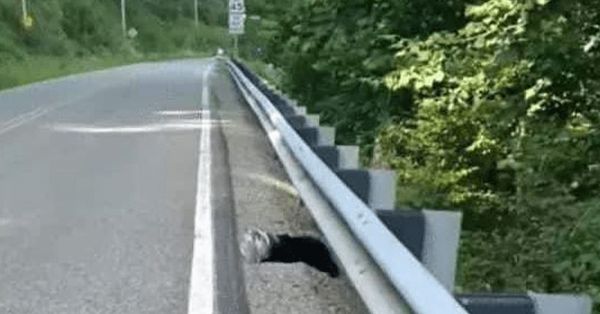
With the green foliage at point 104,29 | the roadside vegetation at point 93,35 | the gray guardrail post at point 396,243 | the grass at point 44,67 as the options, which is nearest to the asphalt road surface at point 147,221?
the gray guardrail post at point 396,243

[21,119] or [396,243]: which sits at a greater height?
[396,243]

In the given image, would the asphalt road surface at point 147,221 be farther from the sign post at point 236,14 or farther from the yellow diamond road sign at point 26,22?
the yellow diamond road sign at point 26,22

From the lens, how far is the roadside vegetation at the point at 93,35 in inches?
2219

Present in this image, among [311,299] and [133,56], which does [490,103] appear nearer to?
[311,299]

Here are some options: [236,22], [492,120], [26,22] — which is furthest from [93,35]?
[492,120]

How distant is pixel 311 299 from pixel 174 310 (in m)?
0.73

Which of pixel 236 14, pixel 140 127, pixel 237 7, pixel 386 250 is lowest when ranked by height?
pixel 236 14

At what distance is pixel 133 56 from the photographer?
87.0m

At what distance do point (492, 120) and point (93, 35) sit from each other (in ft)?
240

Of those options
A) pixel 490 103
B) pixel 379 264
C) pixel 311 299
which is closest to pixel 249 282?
pixel 311 299

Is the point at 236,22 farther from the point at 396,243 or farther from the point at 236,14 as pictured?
the point at 396,243

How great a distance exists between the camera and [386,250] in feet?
16.8

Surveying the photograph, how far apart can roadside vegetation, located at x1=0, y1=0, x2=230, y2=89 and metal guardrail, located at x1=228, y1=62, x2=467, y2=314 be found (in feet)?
112

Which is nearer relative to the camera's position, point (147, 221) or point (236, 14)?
point (147, 221)
